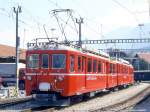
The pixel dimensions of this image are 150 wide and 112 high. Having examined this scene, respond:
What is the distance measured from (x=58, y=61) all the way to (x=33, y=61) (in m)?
1.32

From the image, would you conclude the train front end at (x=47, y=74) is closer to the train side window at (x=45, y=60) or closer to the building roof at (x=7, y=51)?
the train side window at (x=45, y=60)

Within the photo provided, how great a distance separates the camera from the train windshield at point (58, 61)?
22.6m

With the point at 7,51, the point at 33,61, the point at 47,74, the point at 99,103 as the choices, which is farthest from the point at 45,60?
the point at 7,51

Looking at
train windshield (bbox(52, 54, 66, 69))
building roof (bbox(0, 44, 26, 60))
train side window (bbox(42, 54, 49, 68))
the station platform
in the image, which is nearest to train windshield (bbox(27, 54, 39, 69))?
train side window (bbox(42, 54, 49, 68))

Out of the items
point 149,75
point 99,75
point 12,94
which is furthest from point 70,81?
point 149,75

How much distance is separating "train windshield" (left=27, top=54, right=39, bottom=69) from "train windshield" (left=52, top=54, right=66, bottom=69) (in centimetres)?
85

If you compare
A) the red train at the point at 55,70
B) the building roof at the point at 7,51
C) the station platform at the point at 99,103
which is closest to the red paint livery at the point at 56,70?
the red train at the point at 55,70

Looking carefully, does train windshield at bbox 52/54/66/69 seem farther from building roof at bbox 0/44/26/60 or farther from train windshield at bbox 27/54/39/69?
building roof at bbox 0/44/26/60

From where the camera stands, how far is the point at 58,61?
75.2 ft

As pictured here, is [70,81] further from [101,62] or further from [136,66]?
[136,66]

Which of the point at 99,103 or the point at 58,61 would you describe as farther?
the point at 99,103

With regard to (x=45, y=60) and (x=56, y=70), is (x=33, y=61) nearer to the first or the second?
(x=45, y=60)

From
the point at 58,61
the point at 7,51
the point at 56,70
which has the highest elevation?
the point at 7,51

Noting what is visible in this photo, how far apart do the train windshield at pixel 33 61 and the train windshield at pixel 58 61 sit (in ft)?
2.80
